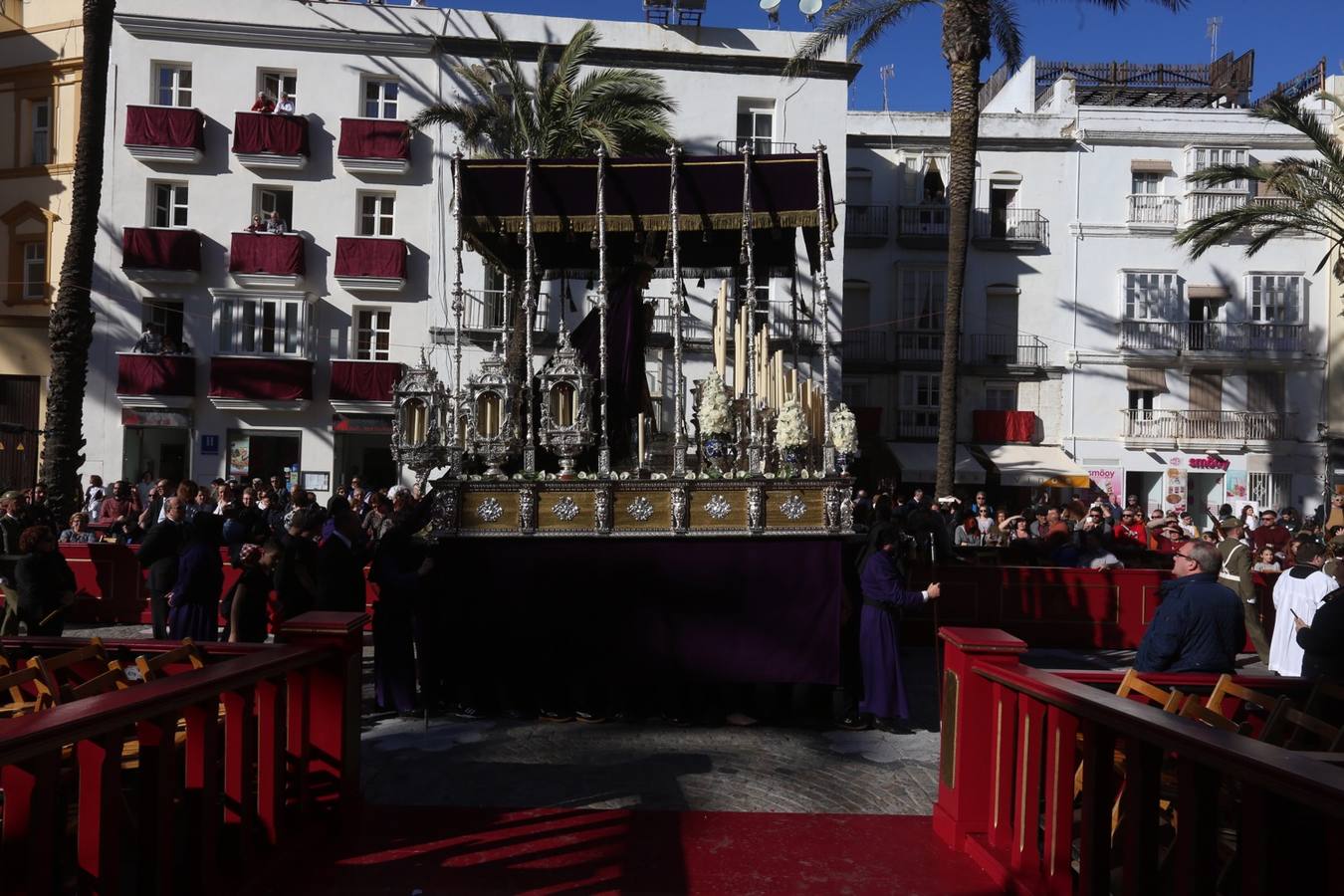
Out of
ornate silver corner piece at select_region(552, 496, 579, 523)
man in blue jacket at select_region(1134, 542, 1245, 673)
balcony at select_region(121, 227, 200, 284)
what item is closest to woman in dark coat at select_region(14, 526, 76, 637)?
ornate silver corner piece at select_region(552, 496, 579, 523)

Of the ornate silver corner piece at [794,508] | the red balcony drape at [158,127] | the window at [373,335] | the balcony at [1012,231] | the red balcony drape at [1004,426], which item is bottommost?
the ornate silver corner piece at [794,508]

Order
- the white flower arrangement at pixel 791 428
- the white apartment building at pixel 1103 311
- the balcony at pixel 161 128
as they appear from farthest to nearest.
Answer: the white apartment building at pixel 1103 311 < the balcony at pixel 161 128 < the white flower arrangement at pixel 791 428

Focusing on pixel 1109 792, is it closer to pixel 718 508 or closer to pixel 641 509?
pixel 718 508

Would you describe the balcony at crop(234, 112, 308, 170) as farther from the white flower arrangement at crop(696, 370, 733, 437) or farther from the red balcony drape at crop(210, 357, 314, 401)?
the white flower arrangement at crop(696, 370, 733, 437)

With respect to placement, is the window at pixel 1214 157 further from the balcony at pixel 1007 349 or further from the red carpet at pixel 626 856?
the red carpet at pixel 626 856

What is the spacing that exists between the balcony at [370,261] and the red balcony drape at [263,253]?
4.19 ft

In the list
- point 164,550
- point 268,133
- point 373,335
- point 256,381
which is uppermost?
point 268,133

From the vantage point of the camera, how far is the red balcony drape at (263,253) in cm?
2553

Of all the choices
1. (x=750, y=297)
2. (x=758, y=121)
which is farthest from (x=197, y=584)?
(x=758, y=121)

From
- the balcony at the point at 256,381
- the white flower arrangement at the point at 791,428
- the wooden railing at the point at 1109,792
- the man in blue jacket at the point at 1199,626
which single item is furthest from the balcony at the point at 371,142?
the wooden railing at the point at 1109,792

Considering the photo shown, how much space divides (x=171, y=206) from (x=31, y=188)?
13.5 ft

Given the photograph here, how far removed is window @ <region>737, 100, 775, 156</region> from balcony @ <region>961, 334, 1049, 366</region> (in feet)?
30.0

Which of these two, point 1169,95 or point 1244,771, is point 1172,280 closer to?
point 1169,95

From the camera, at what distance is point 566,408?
8969 mm
